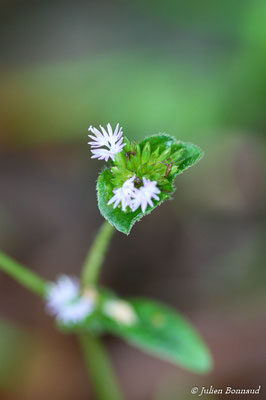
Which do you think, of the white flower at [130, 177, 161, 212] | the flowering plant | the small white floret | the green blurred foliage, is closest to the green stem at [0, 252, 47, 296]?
the flowering plant

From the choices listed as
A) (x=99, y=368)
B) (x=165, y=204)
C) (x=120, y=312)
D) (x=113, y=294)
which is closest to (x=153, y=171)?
(x=120, y=312)

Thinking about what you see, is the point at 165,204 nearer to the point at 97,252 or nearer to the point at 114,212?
the point at 97,252

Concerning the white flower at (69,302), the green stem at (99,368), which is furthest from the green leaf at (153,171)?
the green stem at (99,368)

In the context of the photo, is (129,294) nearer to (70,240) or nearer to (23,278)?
(70,240)

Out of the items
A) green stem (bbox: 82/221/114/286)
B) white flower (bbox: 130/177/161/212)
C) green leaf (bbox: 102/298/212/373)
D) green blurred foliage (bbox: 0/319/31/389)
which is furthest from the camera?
green blurred foliage (bbox: 0/319/31/389)

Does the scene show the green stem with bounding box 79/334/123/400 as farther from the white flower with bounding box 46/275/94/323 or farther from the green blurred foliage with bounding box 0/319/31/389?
the green blurred foliage with bounding box 0/319/31/389

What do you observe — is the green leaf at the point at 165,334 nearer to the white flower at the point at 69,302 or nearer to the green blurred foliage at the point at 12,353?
the white flower at the point at 69,302

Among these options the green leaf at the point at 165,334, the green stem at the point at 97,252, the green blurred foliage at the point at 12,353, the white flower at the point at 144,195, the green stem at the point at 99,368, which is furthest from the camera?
the green blurred foliage at the point at 12,353
